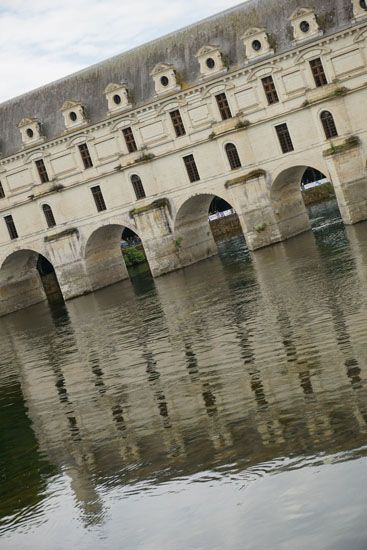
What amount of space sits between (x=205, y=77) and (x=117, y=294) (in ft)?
43.6

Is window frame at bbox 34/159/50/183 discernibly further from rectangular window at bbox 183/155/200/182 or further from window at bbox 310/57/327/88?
window at bbox 310/57/327/88

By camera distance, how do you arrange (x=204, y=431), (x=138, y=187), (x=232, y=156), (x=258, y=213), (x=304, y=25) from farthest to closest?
(x=138, y=187) < (x=232, y=156) < (x=258, y=213) < (x=304, y=25) < (x=204, y=431)

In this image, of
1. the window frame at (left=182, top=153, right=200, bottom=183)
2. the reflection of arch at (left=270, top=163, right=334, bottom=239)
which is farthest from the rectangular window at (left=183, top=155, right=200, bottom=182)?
the reflection of arch at (left=270, top=163, right=334, bottom=239)

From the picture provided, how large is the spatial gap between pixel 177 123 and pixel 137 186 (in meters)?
4.79

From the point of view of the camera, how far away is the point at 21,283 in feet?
196

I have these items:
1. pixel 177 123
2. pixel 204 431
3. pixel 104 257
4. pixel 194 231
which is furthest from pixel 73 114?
pixel 204 431

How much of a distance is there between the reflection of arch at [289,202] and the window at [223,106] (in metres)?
4.62

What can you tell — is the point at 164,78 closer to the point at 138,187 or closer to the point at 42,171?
the point at 138,187

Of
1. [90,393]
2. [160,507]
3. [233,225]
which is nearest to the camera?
[160,507]

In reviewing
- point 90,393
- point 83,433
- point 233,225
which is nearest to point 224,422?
point 83,433

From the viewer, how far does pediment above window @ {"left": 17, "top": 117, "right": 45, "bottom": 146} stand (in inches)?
2133

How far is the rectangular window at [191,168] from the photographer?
50263 mm

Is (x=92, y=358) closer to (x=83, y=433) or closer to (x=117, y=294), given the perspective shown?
(x=83, y=433)

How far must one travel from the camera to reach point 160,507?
10461mm
